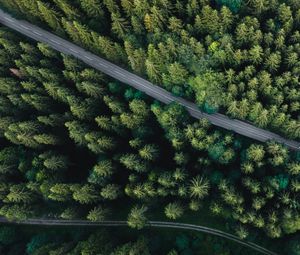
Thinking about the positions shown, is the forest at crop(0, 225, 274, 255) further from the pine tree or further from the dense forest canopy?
the dense forest canopy

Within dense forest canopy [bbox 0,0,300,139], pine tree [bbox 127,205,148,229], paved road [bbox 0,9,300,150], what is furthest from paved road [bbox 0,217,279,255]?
dense forest canopy [bbox 0,0,300,139]

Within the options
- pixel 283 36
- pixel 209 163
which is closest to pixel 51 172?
pixel 209 163

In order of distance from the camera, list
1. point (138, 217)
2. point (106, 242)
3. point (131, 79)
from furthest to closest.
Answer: point (131, 79), point (106, 242), point (138, 217)

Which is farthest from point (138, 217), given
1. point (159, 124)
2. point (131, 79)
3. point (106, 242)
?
point (131, 79)

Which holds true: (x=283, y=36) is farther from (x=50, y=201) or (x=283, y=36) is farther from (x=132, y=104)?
(x=50, y=201)

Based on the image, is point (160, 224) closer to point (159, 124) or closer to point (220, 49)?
point (159, 124)

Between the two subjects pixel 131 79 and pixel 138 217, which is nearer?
pixel 138 217
